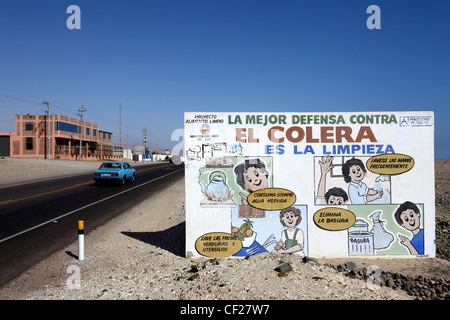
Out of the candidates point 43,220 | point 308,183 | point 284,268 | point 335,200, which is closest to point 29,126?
point 43,220

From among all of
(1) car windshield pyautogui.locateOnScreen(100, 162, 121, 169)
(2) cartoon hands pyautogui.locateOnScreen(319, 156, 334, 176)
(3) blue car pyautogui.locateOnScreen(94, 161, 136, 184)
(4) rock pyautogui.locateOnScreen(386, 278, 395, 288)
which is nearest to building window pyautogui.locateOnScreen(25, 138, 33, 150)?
(1) car windshield pyautogui.locateOnScreen(100, 162, 121, 169)

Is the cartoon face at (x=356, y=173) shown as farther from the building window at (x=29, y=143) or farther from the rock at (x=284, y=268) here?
the building window at (x=29, y=143)

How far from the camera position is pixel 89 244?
7688mm

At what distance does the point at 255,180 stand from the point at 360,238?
111 inches

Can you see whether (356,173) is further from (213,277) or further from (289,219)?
(213,277)

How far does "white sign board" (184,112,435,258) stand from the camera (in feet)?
21.7

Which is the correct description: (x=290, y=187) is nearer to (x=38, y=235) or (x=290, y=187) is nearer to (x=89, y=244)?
(x=89, y=244)

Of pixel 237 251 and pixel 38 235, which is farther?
pixel 38 235

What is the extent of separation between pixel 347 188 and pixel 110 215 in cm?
885

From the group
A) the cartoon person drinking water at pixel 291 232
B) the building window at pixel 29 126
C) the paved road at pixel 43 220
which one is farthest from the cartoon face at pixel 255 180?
the building window at pixel 29 126

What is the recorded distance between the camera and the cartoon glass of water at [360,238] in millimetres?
6645

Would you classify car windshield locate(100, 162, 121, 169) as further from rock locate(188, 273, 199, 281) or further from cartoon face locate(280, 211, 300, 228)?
rock locate(188, 273, 199, 281)
